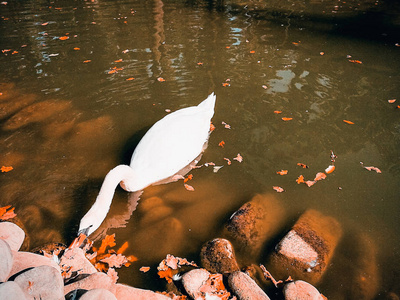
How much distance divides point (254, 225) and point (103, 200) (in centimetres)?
191

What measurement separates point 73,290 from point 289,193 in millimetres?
2988

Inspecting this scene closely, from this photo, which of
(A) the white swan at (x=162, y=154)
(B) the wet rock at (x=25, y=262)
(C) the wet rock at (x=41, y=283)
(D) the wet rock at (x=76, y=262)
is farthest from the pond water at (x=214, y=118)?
(C) the wet rock at (x=41, y=283)

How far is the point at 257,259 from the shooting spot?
3.31 metres

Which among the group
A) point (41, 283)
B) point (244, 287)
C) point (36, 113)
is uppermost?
point (41, 283)

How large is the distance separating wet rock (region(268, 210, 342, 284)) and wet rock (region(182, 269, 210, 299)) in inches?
31.5

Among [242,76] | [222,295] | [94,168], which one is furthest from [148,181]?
[242,76]

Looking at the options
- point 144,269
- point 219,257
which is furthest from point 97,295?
point 219,257

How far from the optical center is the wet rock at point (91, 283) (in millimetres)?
2551

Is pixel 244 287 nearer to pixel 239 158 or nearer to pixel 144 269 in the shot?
pixel 144 269

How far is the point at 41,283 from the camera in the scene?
7.49ft

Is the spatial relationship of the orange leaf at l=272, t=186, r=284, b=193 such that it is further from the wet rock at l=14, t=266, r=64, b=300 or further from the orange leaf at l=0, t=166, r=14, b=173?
the orange leaf at l=0, t=166, r=14, b=173

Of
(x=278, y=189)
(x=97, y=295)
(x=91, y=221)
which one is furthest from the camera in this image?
(x=278, y=189)

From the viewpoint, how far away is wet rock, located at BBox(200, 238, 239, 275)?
10.2 feet

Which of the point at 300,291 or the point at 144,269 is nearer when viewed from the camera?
the point at 300,291
